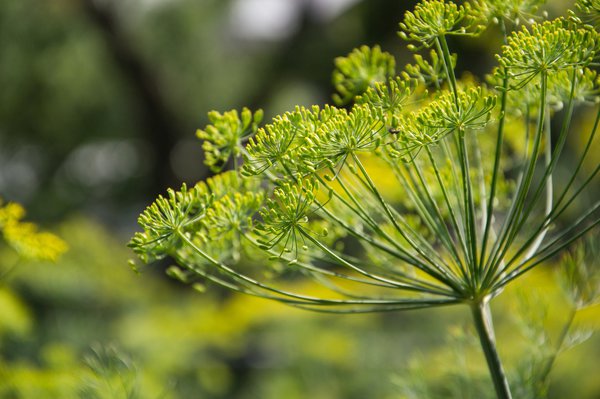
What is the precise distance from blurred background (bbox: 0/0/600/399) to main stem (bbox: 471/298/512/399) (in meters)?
0.20

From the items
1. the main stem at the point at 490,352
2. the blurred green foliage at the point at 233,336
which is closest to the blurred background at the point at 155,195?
the blurred green foliage at the point at 233,336

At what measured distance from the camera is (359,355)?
6.60ft

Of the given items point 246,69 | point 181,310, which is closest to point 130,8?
point 246,69

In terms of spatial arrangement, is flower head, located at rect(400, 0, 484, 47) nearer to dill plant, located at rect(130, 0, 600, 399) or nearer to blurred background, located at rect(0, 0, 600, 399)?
dill plant, located at rect(130, 0, 600, 399)

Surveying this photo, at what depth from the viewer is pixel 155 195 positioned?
4.43m

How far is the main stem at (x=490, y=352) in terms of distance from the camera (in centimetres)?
42

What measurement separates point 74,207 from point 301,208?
15.2 ft

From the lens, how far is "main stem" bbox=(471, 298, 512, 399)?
42 centimetres

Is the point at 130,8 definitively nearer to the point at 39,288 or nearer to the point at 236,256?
the point at 39,288

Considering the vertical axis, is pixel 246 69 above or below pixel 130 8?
above

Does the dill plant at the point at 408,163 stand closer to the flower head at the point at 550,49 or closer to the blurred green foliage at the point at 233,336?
the flower head at the point at 550,49

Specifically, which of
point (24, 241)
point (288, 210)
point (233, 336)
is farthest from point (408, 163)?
point (233, 336)

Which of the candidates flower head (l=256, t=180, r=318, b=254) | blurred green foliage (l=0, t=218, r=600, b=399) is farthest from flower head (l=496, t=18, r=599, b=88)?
blurred green foliage (l=0, t=218, r=600, b=399)

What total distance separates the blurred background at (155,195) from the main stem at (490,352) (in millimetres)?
200
